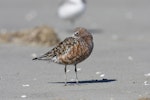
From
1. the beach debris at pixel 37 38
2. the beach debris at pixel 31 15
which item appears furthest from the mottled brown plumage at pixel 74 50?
the beach debris at pixel 31 15

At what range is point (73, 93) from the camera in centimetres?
1027

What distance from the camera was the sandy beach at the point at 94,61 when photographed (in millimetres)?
10446

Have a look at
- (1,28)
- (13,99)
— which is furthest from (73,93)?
(1,28)

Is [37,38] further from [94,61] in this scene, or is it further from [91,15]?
[91,15]

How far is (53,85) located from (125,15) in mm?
13262

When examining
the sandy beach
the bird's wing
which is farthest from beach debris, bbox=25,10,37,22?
the bird's wing

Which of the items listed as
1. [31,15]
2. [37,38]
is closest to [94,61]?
[37,38]

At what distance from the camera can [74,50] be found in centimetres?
1134

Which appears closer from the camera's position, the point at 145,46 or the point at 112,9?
the point at 145,46

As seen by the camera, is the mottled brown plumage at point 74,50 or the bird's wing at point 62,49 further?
the bird's wing at point 62,49

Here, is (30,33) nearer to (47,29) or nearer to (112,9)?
(47,29)

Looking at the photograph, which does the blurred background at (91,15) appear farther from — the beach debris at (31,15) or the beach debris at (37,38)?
the beach debris at (37,38)

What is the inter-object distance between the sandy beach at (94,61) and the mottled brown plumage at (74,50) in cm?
41

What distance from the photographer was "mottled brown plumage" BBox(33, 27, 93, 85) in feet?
37.1
